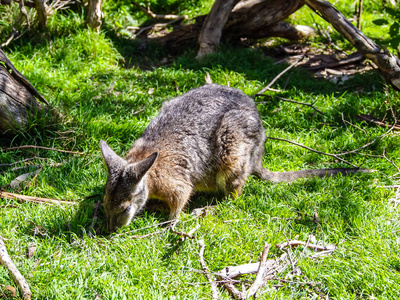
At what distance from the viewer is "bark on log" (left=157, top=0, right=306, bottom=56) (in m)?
7.20

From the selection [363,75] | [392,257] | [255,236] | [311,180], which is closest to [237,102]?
[311,180]

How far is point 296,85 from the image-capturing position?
670 centimetres

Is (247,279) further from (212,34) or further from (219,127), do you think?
(212,34)

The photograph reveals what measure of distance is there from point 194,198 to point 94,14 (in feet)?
12.6

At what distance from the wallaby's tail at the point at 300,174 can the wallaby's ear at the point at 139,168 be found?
154 cm

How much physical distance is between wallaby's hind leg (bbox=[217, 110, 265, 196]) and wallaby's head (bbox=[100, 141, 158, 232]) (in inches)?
40.1

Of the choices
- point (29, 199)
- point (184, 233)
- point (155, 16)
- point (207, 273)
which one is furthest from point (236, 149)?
point (155, 16)

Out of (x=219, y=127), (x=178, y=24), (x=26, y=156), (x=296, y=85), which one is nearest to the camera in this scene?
(x=219, y=127)

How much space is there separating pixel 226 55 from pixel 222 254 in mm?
4107

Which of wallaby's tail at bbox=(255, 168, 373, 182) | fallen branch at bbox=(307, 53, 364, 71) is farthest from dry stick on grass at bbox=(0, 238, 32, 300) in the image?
fallen branch at bbox=(307, 53, 364, 71)

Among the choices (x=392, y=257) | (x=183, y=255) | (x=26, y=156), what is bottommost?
(x=392, y=257)

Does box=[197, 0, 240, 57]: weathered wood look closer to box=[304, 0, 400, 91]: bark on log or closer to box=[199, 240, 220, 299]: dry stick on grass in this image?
box=[304, 0, 400, 91]: bark on log

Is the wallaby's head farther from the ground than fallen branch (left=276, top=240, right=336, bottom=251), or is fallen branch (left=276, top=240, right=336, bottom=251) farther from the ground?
the wallaby's head

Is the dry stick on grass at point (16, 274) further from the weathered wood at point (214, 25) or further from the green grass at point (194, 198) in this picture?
the weathered wood at point (214, 25)
